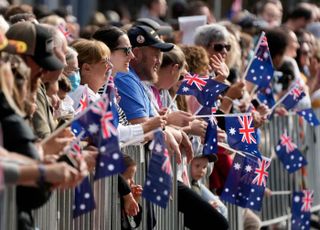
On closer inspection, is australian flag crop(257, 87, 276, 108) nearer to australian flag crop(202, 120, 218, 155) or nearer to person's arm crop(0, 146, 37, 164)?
australian flag crop(202, 120, 218, 155)

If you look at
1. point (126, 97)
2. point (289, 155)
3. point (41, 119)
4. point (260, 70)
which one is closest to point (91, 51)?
point (126, 97)

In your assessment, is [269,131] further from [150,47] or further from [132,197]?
[132,197]

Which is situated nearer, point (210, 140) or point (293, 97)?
point (210, 140)

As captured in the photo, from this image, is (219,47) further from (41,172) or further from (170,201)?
(41,172)

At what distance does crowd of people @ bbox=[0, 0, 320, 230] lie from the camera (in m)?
7.30

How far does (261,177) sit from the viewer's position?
38.3 ft

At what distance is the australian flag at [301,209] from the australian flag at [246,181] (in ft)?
8.57

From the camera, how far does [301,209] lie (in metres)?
14.5

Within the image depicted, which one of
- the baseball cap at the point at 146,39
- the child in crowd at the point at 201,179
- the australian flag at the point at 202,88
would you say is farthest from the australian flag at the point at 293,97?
the baseball cap at the point at 146,39

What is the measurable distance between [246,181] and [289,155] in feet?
9.39

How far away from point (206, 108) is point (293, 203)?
3.57 metres

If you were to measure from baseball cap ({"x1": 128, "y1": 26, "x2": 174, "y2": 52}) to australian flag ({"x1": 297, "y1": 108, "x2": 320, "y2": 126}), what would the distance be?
3.83m

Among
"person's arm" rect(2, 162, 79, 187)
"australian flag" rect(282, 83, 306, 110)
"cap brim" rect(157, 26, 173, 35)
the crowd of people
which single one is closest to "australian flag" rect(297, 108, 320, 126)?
the crowd of people

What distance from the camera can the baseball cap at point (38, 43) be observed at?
7.88 meters
